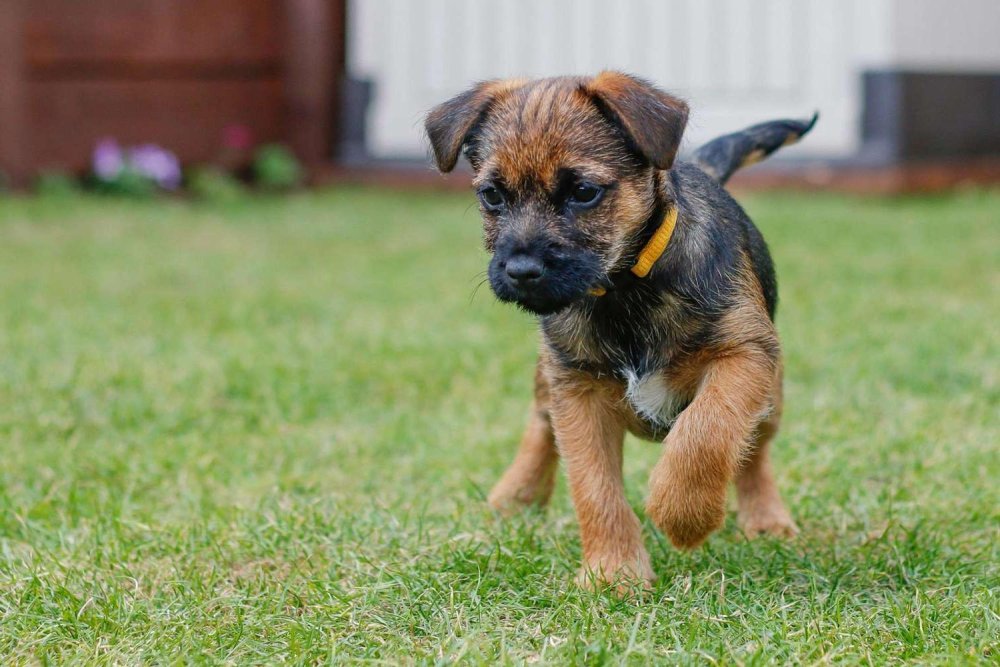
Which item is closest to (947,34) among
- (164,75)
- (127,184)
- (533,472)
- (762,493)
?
(164,75)

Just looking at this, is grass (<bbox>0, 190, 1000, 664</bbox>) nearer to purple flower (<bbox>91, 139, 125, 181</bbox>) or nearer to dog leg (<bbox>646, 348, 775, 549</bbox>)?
dog leg (<bbox>646, 348, 775, 549</bbox>)

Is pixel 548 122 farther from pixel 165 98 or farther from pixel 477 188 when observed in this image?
pixel 165 98

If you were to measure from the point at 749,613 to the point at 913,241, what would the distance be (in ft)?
20.1

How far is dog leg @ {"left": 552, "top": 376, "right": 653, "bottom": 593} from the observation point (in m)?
2.99

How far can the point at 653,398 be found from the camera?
10.0ft

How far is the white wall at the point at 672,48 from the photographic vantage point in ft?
36.5

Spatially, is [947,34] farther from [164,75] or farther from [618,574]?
[618,574]

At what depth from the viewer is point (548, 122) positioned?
296 cm

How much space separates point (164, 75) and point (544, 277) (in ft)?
30.5

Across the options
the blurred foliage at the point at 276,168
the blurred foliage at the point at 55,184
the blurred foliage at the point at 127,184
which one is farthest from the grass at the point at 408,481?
the blurred foliage at the point at 276,168

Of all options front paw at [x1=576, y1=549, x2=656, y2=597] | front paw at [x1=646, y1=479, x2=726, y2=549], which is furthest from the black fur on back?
front paw at [x1=576, y1=549, x2=656, y2=597]

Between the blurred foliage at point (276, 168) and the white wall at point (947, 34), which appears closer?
the white wall at point (947, 34)

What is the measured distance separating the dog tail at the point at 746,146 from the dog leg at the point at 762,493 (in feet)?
2.19

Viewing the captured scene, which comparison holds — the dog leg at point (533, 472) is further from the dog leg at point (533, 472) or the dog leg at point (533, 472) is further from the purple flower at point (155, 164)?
the purple flower at point (155, 164)
